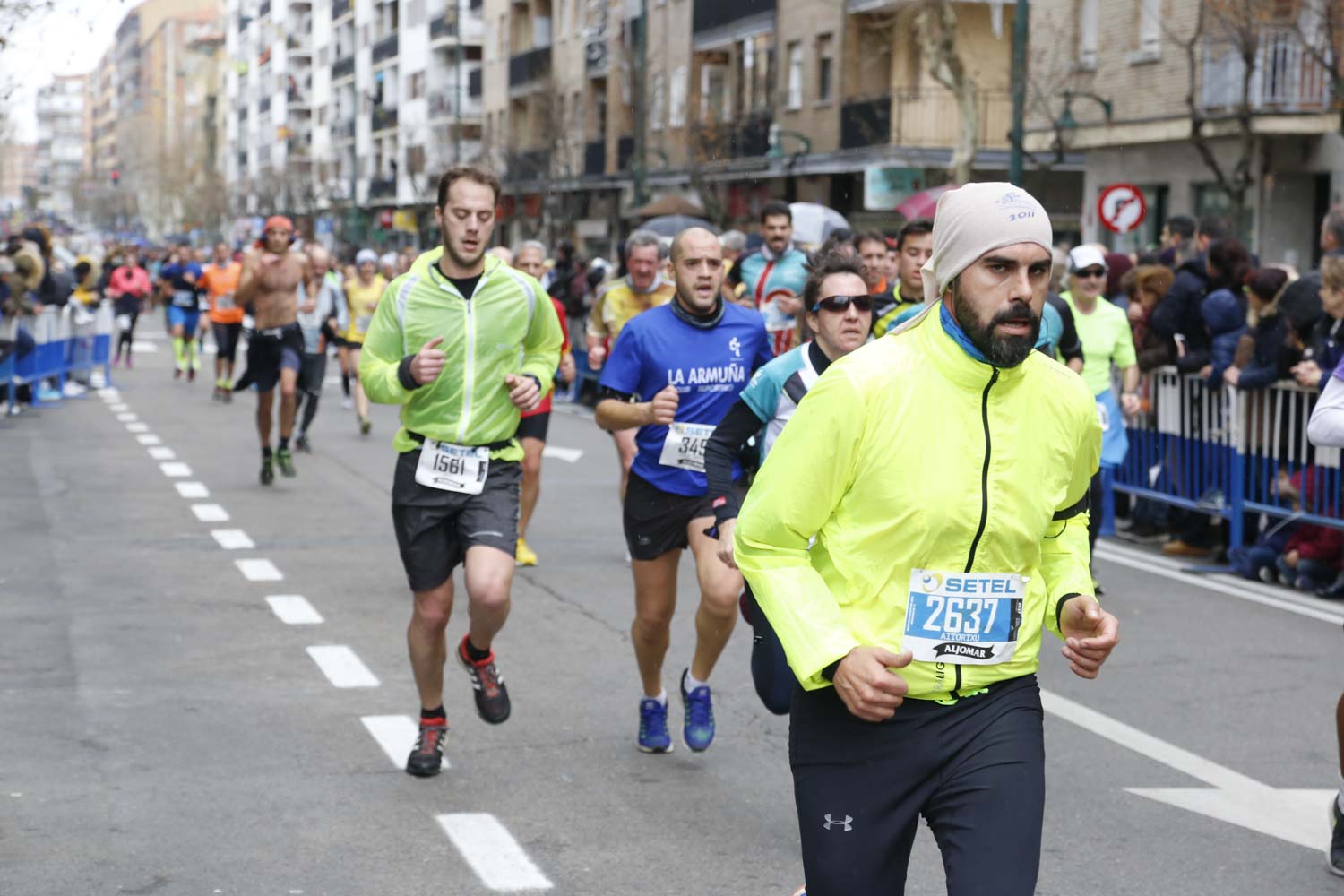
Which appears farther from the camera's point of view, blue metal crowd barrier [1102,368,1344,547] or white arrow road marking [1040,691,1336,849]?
blue metal crowd barrier [1102,368,1344,547]

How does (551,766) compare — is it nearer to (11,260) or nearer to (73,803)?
(73,803)

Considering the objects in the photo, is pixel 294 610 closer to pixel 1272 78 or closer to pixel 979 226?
pixel 979 226

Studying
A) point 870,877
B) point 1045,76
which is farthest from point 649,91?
point 870,877

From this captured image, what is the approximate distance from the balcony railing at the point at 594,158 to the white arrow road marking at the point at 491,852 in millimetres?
52799

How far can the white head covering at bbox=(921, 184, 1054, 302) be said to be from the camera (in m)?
3.56

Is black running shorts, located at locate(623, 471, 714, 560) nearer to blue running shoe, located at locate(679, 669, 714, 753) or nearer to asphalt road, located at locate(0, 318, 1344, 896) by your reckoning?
blue running shoe, located at locate(679, 669, 714, 753)

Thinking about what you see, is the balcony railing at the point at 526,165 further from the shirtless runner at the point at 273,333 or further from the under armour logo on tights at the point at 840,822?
the under armour logo on tights at the point at 840,822

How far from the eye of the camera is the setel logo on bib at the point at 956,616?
3.66 metres

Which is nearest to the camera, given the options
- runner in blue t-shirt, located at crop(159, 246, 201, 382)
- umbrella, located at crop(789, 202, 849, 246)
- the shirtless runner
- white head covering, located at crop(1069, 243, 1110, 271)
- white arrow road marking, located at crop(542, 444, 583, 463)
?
white head covering, located at crop(1069, 243, 1110, 271)

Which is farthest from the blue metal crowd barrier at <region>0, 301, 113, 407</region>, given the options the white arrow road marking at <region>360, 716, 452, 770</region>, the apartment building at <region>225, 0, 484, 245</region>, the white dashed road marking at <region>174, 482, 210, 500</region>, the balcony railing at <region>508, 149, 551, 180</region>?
the apartment building at <region>225, 0, 484, 245</region>

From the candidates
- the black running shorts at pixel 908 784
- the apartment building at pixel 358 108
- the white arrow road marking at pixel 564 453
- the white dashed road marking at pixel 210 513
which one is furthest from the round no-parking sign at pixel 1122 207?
the apartment building at pixel 358 108

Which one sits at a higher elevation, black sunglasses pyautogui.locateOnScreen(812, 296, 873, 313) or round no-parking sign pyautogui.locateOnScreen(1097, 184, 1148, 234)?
round no-parking sign pyautogui.locateOnScreen(1097, 184, 1148, 234)

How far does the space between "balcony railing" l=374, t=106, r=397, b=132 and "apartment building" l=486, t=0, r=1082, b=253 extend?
3242 centimetres

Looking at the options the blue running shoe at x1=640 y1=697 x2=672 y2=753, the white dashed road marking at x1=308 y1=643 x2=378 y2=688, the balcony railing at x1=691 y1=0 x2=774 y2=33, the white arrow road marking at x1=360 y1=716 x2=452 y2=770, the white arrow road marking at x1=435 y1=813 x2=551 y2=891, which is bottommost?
the white dashed road marking at x1=308 y1=643 x2=378 y2=688
